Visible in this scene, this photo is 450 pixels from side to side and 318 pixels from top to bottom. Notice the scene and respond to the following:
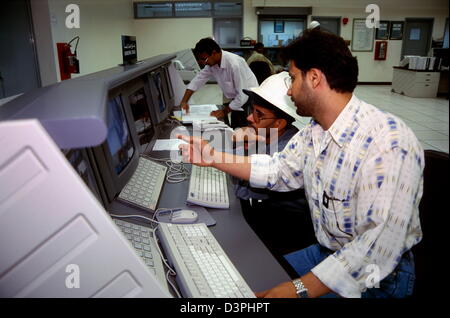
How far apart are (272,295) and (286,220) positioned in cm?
91

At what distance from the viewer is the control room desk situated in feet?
3.11

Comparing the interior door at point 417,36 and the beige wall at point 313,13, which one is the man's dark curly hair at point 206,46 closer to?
the beige wall at point 313,13

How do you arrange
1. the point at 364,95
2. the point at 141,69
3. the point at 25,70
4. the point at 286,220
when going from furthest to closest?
the point at 364,95 → the point at 25,70 → the point at 286,220 → the point at 141,69

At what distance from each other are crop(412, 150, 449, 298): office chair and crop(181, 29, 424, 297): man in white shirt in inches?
4.2

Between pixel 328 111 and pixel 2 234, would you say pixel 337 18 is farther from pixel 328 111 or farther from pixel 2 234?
pixel 2 234

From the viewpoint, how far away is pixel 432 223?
1137mm

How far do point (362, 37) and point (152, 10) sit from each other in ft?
21.3

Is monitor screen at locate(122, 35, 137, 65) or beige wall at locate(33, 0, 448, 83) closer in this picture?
monitor screen at locate(122, 35, 137, 65)

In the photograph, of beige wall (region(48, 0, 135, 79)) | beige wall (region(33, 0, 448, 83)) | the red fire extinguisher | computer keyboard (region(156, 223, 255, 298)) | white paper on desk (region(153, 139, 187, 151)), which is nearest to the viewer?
computer keyboard (region(156, 223, 255, 298))

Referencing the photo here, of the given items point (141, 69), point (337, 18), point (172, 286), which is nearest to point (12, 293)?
point (172, 286)

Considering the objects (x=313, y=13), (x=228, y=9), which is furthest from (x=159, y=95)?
(x=313, y=13)

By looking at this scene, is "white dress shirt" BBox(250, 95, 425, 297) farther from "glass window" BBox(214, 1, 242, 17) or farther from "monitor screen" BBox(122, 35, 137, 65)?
"glass window" BBox(214, 1, 242, 17)

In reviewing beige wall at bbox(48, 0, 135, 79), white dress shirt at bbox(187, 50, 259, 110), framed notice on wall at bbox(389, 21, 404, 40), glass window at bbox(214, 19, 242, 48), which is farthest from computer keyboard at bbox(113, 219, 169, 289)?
framed notice on wall at bbox(389, 21, 404, 40)
